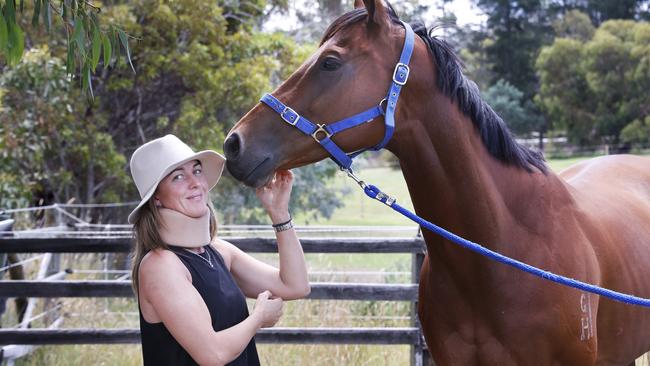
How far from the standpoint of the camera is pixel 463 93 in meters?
2.61

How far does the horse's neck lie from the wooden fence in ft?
6.95

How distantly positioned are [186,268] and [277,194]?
Result: 43 centimetres

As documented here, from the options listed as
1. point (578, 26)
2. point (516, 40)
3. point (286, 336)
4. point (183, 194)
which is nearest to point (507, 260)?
point (183, 194)

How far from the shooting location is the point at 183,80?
898 cm

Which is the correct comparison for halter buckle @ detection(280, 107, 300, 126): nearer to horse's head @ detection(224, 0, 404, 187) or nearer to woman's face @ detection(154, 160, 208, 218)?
horse's head @ detection(224, 0, 404, 187)

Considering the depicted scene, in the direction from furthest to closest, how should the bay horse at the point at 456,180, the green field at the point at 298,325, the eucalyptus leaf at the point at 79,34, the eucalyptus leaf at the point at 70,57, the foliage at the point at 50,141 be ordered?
the foliage at the point at 50,141, the green field at the point at 298,325, the bay horse at the point at 456,180, the eucalyptus leaf at the point at 70,57, the eucalyptus leaf at the point at 79,34

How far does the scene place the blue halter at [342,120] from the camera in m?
2.44

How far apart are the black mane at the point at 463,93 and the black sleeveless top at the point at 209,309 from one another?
95 centimetres

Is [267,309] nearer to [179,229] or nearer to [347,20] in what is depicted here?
[179,229]

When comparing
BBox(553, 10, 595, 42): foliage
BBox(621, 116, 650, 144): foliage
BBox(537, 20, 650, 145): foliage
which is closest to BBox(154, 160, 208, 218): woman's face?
BBox(537, 20, 650, 145): foliage

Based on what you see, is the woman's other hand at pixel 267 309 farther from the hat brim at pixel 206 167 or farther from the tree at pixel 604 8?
the tree at pixel 604 8

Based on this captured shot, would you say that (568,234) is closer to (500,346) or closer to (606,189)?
(500,346)

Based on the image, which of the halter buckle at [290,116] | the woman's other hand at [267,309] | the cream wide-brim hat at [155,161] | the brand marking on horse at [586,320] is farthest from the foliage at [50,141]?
the brand marking on horse at [586,320]

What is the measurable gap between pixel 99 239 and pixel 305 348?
5.86 feet
